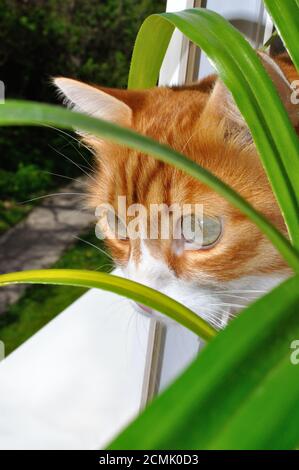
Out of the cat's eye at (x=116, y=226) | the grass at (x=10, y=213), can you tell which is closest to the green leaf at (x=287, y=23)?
the cat's eye at (x=116, y=226)

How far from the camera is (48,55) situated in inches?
84.8

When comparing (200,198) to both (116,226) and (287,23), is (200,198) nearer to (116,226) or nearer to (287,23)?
(116,226)

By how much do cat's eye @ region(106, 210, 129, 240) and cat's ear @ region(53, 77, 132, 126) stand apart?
12 centimetres

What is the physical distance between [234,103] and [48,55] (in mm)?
1626

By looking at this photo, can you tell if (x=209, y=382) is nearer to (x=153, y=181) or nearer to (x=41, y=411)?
(x=153, y=181)

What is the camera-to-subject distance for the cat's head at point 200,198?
68cm

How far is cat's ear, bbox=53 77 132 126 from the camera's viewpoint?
2.15ft

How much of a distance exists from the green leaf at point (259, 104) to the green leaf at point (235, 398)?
5.9 inches

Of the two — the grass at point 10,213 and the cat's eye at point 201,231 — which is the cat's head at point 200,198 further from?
the grass at point 10,213

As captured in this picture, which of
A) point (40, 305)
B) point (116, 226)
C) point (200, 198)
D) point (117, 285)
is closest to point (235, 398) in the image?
point (117, 285)

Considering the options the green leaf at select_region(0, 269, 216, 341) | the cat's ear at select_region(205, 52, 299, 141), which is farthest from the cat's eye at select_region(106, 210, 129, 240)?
the green leaf at select_region(0, 269, 216, 341)

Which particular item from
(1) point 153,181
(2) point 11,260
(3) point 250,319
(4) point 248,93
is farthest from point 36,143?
(3) point 250,319

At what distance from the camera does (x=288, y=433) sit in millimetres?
264
